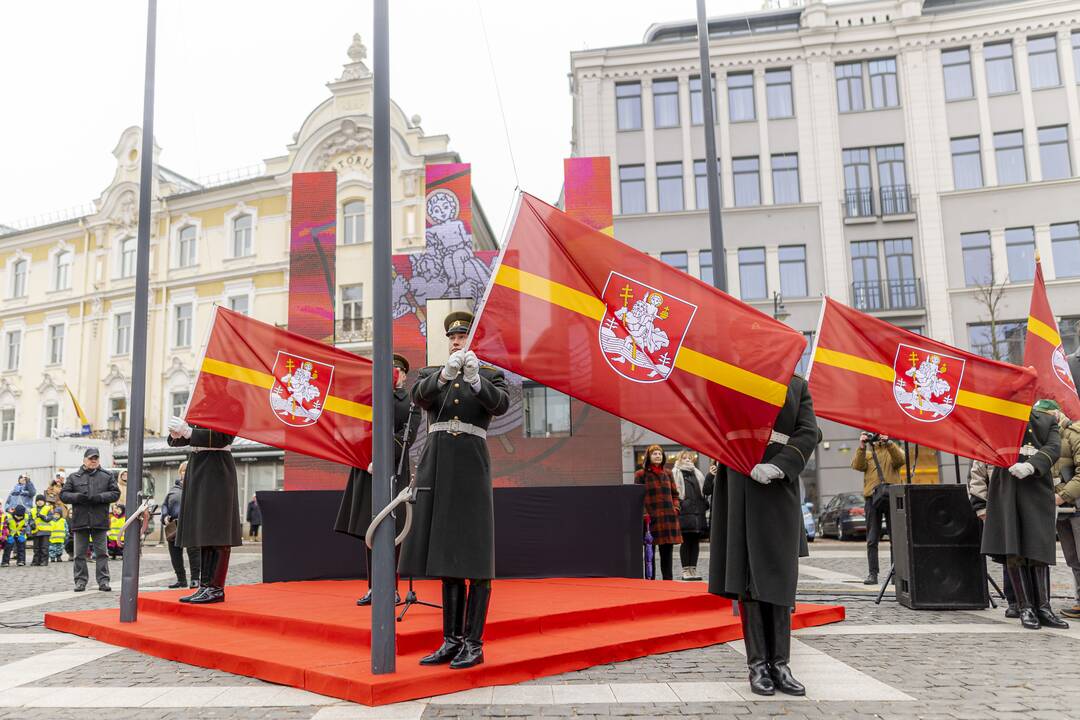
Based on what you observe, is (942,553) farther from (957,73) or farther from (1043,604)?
(957,73)

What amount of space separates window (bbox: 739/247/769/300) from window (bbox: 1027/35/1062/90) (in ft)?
36.9

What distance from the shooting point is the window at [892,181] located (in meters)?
30.9

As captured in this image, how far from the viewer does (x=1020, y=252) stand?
1184 inches

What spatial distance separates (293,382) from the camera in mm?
8258

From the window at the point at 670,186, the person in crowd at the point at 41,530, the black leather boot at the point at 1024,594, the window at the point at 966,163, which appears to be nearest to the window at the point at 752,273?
the window at the point at 670,186

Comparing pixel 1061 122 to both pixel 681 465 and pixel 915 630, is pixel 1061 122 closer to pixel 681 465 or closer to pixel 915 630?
pixel 681 465

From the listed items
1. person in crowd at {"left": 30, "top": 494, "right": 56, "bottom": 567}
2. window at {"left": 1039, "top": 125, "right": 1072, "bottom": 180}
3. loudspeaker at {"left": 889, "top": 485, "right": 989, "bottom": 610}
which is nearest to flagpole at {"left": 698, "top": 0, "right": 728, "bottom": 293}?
loudspeaker at {"left": 889, "top": 485, "right": 989, "bottom": 610}

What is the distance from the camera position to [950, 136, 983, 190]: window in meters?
30.7

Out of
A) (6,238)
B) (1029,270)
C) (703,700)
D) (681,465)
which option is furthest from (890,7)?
(6,238)

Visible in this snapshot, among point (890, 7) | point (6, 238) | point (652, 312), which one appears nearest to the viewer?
point (652, 312)

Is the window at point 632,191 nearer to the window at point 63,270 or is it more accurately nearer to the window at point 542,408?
the window at point 542,408

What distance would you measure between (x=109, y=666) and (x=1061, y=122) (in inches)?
1330

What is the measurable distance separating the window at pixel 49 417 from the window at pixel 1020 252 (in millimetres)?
39557

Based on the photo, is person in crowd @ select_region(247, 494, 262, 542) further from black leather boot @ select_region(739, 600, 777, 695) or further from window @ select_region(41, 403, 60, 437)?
black leather boot @ select_region(739, 600, 777, 695)
